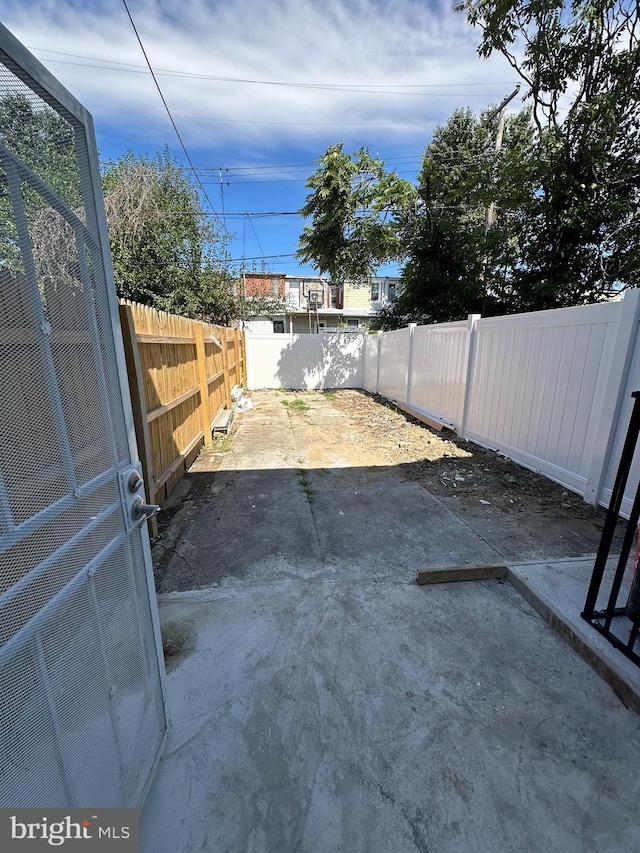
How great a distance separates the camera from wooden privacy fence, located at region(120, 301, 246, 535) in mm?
2900

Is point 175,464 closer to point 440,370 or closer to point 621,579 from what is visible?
point 621,579

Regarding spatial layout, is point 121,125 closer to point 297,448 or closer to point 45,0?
point 45,0

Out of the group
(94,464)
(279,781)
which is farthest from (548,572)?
(94,464)

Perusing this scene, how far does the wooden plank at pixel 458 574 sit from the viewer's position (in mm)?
2422

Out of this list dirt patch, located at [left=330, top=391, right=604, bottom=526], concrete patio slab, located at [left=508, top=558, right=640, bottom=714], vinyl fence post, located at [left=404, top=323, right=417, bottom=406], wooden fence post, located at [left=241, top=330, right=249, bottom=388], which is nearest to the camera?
concrete patio slab, located at [left=508, top=558, right=640, bottom=714]

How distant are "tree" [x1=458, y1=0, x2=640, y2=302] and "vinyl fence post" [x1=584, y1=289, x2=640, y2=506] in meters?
5.78

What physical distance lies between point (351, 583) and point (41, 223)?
2371 mm

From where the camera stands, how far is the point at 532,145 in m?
7.66

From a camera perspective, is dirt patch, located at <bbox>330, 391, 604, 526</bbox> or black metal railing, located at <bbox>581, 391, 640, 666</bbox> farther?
dirt patch, located at <bbox>330, 391, 604, 526</bbox>

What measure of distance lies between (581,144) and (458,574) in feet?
30.1

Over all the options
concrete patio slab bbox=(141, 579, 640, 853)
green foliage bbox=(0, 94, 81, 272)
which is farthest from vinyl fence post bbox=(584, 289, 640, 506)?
green foliage bbox=(0, 94, 81, 272)

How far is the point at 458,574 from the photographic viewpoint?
8.03 ft

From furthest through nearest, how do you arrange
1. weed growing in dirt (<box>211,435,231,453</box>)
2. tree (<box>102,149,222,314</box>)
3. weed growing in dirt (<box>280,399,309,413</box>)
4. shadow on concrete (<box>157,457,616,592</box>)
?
tree (<box>102,149,222,314</box>), weed growing in dirt (<box>280,399,309,413</box>), weed growing in dirt (<box>211,435,231,453</box>), shadow on concrete (<box>157,457,616,592</box>)

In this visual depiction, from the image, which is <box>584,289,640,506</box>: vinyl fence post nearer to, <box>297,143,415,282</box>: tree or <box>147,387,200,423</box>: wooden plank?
<box>147,387,200,423</box>: wooden plank
